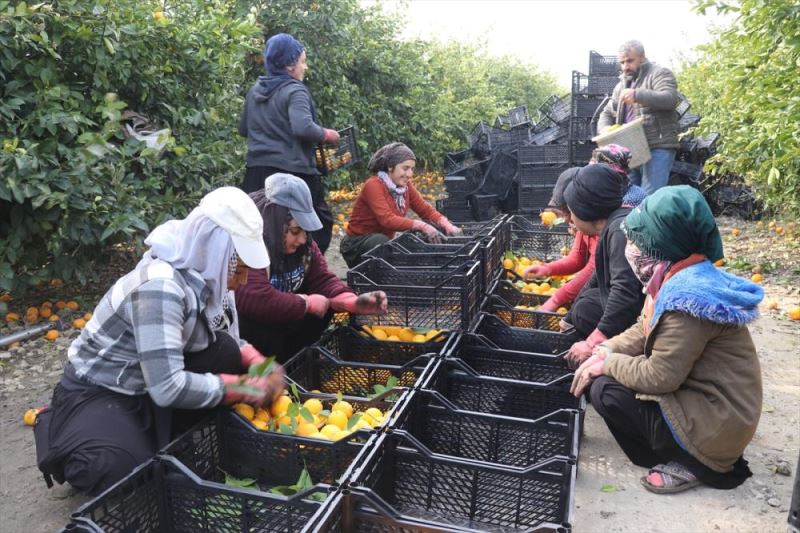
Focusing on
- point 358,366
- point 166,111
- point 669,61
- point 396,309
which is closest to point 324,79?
point 166,111

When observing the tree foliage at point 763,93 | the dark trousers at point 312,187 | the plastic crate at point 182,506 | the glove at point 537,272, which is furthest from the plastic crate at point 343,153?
the plastic crate at point 182,506

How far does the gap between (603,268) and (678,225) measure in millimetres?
887

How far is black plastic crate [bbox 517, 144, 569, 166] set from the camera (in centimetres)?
780

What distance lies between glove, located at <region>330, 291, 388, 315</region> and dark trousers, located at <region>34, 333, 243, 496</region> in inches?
37.2

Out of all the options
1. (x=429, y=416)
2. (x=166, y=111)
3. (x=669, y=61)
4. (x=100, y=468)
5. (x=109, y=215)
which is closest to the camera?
(x=100, y=468)

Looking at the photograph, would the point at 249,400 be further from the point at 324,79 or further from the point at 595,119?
the point at 324,79

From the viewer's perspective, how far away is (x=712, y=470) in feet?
8.74

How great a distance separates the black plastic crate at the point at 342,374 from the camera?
9.81 ft

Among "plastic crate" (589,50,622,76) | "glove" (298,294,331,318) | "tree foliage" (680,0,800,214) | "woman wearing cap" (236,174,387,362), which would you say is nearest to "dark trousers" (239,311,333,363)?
"woman wearing cap" (236,174,387,362)

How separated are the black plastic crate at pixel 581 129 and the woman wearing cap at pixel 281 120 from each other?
3.98m

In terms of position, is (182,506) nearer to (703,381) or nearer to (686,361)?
(686,361)

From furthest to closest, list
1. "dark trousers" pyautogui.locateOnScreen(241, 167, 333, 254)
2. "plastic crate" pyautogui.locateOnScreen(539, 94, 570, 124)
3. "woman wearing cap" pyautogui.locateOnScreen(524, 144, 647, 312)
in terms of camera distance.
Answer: "plastic crate" pyautogui.locateOnScreen(539, 94, 570, 124)
"dark trousers" pyautogui.locateOnScreen(241, 167, 333, 254)
"woman wearing cap" pyautogui.locateOnScreen(524, 144, 647, 312)

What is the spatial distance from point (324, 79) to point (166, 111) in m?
3.54

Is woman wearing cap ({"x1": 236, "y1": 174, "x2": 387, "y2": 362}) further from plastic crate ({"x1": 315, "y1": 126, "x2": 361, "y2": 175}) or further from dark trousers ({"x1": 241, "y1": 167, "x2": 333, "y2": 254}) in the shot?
plastic crate ({"x1": 315, "y1": 126, "x2": 361, "y2": 175})
